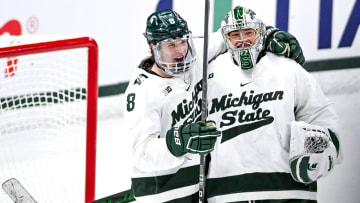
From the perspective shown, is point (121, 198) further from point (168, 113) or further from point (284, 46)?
point (284, 46)

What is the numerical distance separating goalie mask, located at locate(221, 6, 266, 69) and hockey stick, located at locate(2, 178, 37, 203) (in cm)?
87

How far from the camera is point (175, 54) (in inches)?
69.8

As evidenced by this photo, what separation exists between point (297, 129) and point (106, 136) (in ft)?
4.46

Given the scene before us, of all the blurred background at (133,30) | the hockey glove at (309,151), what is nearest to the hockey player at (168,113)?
the hockey glove at (309,151)

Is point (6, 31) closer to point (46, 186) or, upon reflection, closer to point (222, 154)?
point (46, 186)

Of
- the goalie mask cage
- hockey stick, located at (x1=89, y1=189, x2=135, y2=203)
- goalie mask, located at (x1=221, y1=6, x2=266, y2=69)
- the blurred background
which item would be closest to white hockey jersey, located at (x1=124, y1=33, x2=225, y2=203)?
goalie mask, located at (x1=221, y1=6, x2=266, y2=69)

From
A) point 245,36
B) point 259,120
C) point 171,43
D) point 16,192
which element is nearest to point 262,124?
point 259,120

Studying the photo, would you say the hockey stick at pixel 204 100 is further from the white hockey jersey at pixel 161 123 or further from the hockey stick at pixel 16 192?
the hockey stick at pixel 16 192

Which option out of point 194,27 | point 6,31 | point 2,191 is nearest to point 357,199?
point 194,27

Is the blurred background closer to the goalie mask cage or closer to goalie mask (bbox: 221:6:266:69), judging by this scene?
Answer: the goalie mask cage

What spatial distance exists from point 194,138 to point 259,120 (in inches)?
13.0

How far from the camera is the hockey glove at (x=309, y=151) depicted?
179cm

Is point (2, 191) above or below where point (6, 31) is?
below

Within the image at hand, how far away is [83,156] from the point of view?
230 cm
